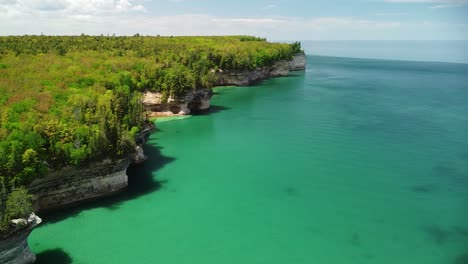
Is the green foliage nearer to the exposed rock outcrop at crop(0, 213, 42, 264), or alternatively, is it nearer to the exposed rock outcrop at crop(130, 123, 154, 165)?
the exposed rock outcrop at crop(0, 213, 42, 264)

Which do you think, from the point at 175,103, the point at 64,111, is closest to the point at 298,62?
the point at 175,103

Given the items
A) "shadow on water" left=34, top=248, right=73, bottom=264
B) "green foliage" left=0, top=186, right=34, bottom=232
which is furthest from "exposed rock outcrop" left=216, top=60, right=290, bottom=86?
"green foliage" left=0, top=186, right=34, bottom=232

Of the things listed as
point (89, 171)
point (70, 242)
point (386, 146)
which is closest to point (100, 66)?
point (89, 171)

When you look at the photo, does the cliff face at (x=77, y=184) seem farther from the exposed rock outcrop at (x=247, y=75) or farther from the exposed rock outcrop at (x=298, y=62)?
the exposed rock outcrop at (x=298, y=62)

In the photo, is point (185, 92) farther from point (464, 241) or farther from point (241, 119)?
point (464, 241)

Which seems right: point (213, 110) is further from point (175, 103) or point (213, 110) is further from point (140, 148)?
point (140, 148)

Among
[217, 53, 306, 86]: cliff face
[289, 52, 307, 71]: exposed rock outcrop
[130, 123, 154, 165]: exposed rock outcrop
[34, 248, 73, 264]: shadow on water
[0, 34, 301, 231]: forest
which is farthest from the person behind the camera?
[289, 52, 307, 71]: exposed rock outcrop

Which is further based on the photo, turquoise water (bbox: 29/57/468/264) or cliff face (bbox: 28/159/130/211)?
cliff face (bbox: 28/159/130/211)
